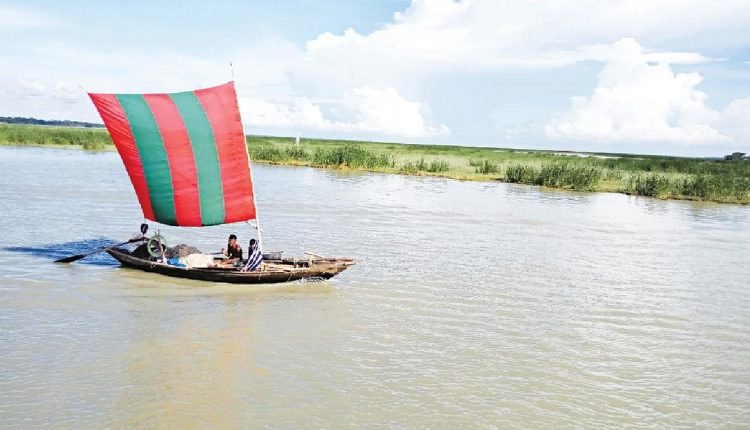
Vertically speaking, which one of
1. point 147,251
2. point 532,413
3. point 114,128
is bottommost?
point 532,413

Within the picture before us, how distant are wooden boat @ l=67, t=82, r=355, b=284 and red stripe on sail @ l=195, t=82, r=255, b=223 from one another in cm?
2

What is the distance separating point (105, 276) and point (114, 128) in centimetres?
350

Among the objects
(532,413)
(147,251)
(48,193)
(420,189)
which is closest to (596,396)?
(532,413)

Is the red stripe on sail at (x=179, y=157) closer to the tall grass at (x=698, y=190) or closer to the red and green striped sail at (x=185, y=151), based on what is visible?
the red and green striped sail at (x=185, y=151)

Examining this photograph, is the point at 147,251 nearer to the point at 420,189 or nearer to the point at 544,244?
the point at 544,244

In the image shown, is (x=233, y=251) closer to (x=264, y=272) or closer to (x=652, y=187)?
(x=264, y=272)

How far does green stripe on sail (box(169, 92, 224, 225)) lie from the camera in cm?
1457

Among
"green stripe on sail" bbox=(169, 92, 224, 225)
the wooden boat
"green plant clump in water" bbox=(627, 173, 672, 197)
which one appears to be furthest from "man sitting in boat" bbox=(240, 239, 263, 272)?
"green plant clump in water" bbox=(627, 173, 672, 197)

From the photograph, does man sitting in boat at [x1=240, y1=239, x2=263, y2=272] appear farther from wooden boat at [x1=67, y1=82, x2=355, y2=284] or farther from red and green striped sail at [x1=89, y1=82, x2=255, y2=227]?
red and green striped sail at [x1=89, y1=82, x2=255, y2=227]

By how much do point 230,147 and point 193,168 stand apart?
39.3 inches

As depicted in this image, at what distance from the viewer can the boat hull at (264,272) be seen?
14070 mm

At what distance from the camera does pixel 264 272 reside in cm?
1401

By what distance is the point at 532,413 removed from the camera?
8.79 metres

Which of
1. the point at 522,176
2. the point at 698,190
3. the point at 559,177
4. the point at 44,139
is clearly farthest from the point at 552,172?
the point at 44,139
